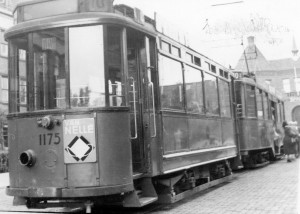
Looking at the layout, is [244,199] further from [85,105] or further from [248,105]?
[248,105]

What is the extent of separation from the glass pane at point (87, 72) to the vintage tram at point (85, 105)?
1cm

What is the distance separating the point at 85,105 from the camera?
20.0ft

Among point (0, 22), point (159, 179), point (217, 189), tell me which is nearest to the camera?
point (159, 179)

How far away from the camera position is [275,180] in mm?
11336

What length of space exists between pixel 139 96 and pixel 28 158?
1.98m

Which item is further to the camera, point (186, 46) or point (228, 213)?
point (186, 46)

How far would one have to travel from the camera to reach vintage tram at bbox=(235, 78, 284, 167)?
13156 millimetres

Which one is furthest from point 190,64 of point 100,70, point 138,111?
point 100,70

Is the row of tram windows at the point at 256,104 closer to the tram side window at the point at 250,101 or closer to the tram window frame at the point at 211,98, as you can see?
the tram side window at the point at 250,101

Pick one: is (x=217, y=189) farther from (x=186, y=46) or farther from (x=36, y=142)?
(x=36, y=142)

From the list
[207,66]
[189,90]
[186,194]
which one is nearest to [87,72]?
[189,90]

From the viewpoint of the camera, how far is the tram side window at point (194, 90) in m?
8.51

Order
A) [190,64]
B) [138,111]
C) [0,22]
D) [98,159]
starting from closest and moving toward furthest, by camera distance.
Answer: [98,159], [138,111], [190,64], [0,22]

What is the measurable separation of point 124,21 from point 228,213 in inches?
137
